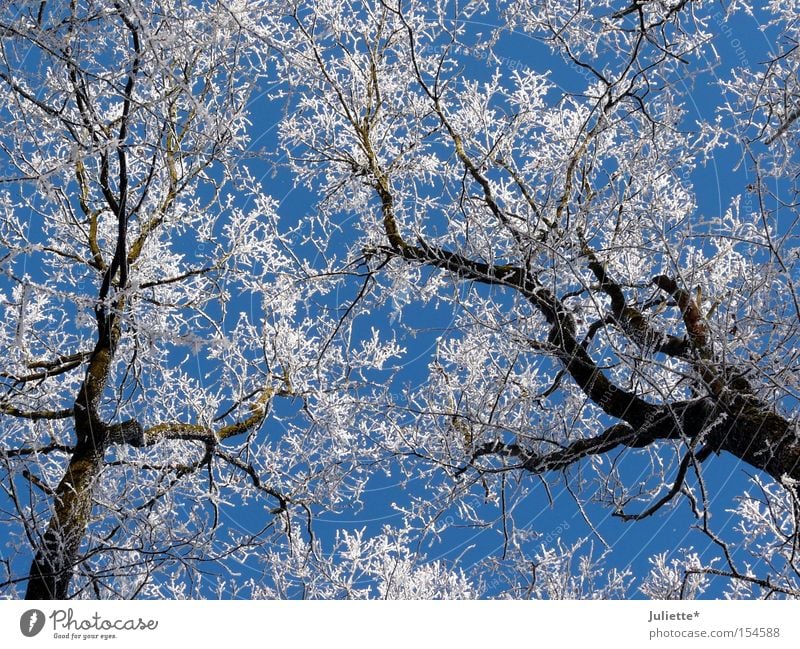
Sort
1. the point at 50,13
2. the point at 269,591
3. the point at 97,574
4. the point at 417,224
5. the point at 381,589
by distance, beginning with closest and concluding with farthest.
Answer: the point at 50,13, the point at 97,574, the point at 417,224, the point at 269,591, the point at 381,589

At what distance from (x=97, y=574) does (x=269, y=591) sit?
2.74 m

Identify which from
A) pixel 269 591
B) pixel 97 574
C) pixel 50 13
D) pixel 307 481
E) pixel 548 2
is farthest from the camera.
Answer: pixel 269 591

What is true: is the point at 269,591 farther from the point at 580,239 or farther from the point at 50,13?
the point at 50,13

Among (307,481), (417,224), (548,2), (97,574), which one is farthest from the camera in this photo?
(307,481)

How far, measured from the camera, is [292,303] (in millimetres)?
6574

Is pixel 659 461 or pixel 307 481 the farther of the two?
pixel 307 481

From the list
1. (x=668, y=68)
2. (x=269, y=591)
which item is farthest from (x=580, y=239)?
(x=269, y=591)

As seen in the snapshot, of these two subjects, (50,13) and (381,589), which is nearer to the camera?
(50,13)

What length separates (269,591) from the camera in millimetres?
6383

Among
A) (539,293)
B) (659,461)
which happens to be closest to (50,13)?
(539,293)

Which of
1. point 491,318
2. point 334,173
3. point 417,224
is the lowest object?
point 491,318

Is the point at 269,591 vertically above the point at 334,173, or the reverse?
the point at 334,173

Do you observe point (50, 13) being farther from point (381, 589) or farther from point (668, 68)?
point (381, 589)

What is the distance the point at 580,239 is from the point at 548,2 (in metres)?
1.46
